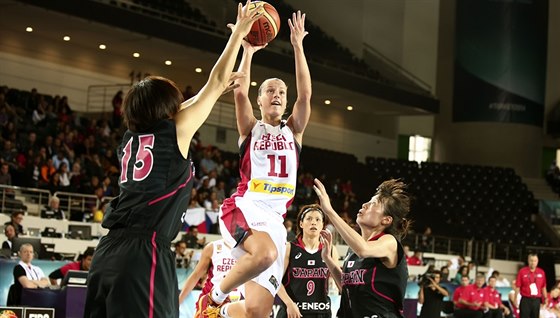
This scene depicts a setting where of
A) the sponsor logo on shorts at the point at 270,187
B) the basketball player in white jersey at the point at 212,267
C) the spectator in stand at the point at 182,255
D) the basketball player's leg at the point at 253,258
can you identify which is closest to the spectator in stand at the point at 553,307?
the spectator in stand at the point at 182,255

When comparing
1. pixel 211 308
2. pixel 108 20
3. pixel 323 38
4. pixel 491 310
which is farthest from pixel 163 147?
pixel 323 38

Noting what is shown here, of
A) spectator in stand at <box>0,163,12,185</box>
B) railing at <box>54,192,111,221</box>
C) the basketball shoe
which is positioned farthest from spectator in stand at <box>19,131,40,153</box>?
the basketball shoe

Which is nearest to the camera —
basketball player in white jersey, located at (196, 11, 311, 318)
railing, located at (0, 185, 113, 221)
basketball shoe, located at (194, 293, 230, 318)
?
basketball player in white jersey, located at (196, 11, 311, 318)

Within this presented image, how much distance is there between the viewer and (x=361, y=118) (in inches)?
1502

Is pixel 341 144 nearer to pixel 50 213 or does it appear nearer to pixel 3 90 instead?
pixel 3 90

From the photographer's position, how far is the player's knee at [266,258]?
6715 mm

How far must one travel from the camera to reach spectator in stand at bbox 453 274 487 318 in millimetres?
18234

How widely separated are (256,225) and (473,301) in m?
12.3

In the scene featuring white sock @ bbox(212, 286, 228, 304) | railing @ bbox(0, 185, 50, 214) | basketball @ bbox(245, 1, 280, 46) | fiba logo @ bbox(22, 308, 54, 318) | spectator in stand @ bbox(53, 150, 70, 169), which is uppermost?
basketball @ bbox(245, 1, 280, 46)

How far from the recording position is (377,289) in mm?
6223

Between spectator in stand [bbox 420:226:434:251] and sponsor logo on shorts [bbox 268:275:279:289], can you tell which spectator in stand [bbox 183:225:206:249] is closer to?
spectator in stand [bbox 420:226:434:251]

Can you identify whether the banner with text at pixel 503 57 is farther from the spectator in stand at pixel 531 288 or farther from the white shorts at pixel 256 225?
the white shorts at pixel 256 225

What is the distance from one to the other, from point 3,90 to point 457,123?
847 inches

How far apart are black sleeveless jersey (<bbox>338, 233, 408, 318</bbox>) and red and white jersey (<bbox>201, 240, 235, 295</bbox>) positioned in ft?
8.04
